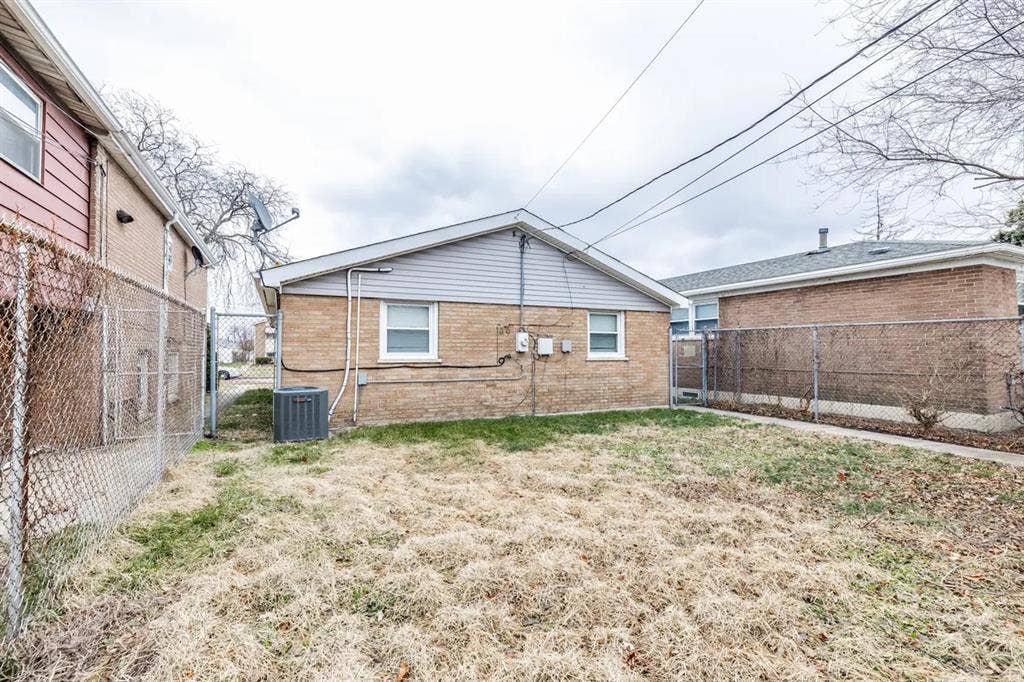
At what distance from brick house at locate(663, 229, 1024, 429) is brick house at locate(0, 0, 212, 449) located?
10.8 m

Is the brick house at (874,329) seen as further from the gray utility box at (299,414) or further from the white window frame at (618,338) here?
the gray utility box at (299,414)

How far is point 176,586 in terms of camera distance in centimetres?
282

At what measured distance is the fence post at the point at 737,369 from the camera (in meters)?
11.9

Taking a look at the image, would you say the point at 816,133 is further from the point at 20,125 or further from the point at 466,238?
the point at 20,125

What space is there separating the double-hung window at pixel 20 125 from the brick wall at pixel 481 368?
3482 millimetres

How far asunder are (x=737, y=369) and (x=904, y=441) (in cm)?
463

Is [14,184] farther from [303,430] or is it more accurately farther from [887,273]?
[887,273]

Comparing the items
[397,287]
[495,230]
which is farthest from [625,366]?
[397,287]

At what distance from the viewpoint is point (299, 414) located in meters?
7.36

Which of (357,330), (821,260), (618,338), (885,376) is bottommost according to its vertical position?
(885,376)

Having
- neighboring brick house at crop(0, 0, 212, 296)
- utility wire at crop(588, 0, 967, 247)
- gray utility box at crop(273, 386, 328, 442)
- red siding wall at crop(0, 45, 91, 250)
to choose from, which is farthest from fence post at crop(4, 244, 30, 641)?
utility wire at crop(588, 0, 967, 247)

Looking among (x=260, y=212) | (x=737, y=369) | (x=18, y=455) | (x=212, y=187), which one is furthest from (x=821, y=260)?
(x=212, y=187)

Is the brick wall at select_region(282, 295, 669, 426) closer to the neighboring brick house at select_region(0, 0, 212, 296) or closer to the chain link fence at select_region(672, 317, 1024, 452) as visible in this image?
the chain link fence at select_region(672, 317, 1024, 452)

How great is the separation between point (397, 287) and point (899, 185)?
9225 mm
